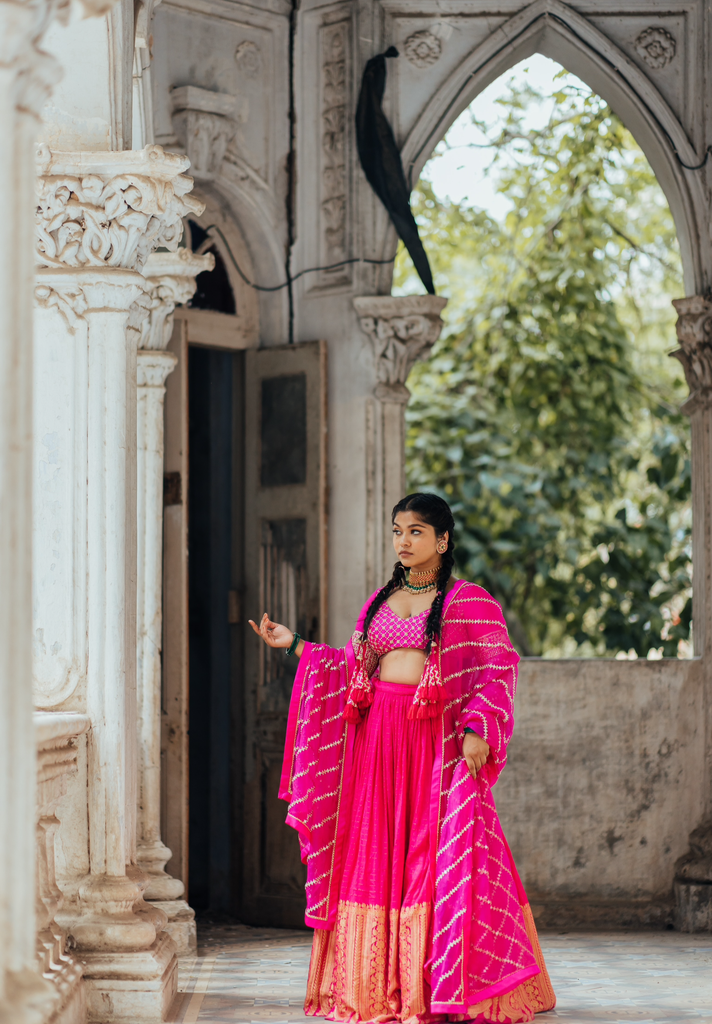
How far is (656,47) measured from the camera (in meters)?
6.46

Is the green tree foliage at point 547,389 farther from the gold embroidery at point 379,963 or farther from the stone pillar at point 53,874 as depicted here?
the stone pillar at point 53,874

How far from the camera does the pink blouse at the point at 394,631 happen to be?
412 centimetres

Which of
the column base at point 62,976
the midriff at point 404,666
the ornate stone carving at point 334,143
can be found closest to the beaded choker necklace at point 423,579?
the midriff at point 404,666

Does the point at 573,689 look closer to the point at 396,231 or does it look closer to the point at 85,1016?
the point at 396,231

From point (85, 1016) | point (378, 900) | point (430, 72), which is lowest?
point (85, 1016)

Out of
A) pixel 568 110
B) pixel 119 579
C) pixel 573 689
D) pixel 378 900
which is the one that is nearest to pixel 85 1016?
pixel 378 900

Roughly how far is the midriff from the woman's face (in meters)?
0.29

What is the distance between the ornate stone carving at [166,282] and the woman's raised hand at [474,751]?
2232mm

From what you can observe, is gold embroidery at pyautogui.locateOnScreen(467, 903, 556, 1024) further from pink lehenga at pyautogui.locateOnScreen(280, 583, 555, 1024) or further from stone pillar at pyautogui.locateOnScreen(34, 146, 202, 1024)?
stone pillar at pyautogui.locateOnScreen(34, 146, 202, 1024)

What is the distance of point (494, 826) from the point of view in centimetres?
401

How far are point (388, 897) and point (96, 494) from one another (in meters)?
1.57

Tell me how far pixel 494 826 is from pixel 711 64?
430 cm

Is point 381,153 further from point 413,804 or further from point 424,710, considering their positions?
point 413,804

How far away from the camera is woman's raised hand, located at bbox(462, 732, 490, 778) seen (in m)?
3.94
